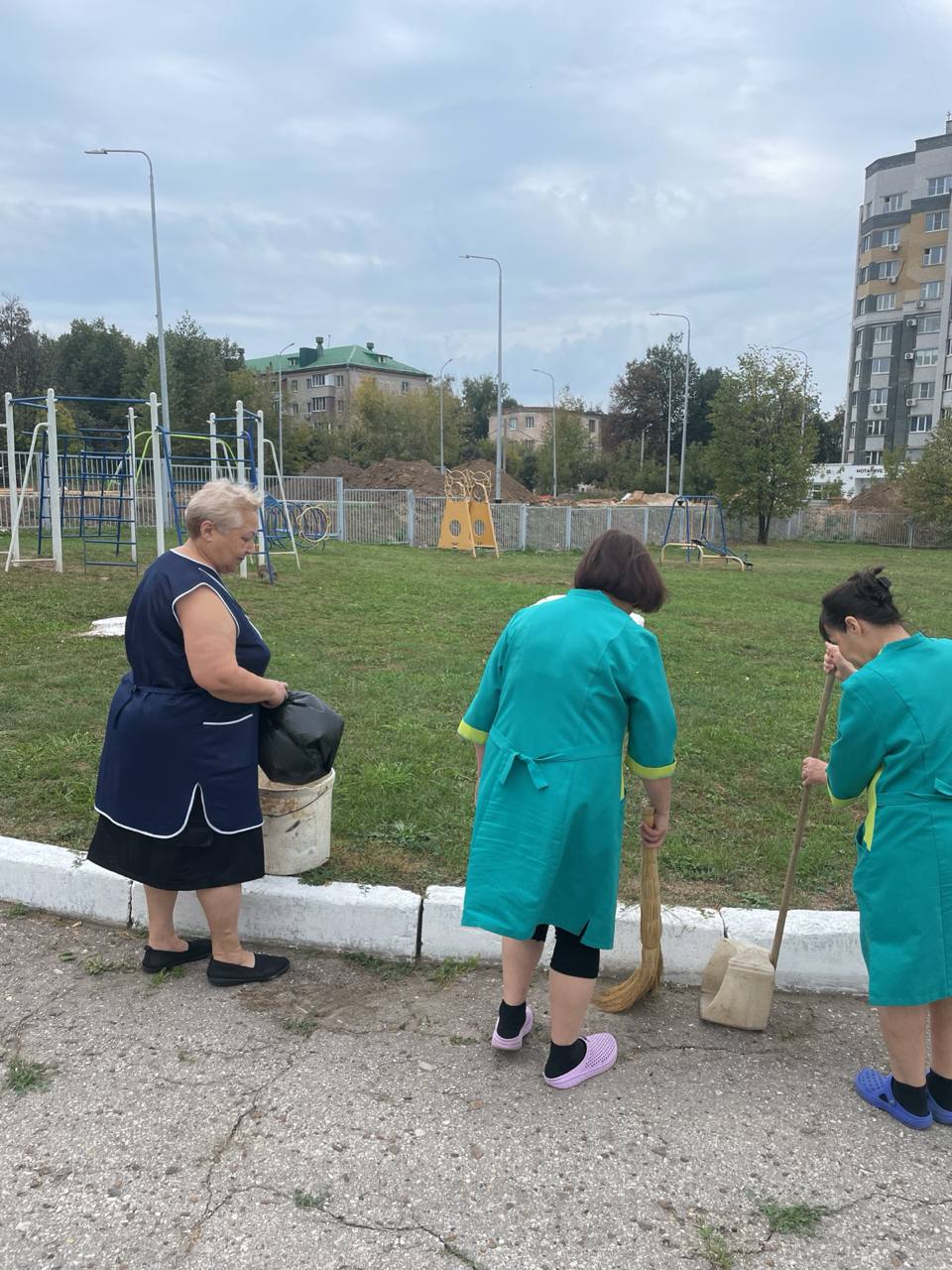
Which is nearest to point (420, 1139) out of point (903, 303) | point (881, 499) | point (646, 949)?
point (646, 949)

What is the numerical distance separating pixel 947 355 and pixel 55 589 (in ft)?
225

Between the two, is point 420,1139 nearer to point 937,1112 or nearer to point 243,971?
point 243,971

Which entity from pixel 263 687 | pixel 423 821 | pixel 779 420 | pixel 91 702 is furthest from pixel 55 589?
pixel 779 420

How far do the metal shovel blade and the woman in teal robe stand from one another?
0.61 meters

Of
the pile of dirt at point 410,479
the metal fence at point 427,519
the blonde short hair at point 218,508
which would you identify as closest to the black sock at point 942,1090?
the blonde short hair at point 218,508

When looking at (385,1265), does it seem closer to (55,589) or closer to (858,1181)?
(858,1181)

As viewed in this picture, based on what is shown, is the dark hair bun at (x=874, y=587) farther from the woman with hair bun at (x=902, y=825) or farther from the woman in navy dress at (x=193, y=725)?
the woman in navy dress at (x=193, y=725)

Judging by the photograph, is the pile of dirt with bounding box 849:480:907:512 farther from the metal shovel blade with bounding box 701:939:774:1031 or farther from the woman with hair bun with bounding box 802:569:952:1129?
the woman with hair bun with bounding box 802:569:952:1129

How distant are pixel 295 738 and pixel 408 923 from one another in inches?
33.8

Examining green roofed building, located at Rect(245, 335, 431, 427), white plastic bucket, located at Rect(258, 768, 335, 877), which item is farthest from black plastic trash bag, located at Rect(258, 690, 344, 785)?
green roofed building, located at Rect(245, 335, 431, 427)

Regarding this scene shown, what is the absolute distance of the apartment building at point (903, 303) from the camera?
67.1m

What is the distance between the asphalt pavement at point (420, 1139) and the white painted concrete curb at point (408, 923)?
173 millimetres

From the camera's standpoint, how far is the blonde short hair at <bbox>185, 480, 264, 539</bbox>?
2957 millimetres

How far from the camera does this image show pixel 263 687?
3047 millimetres
